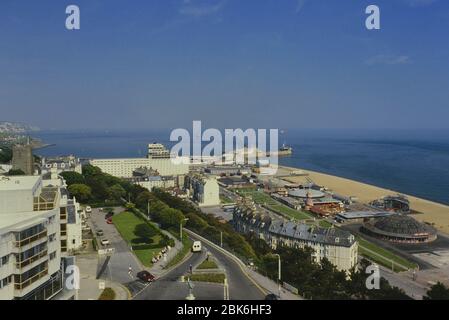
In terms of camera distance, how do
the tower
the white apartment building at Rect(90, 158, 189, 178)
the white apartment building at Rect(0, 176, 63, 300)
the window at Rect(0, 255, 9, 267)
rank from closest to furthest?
1. the window at Rect(0, 255, 9, 267)
2. the white apartment building at Rect(0, 176, 63, 300)
3. the tower
4. the white apartment building at Rect(90, 158, 189, 178)

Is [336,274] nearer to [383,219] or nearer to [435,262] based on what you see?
[435,262]

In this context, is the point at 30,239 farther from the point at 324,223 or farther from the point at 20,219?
the point at 324,223

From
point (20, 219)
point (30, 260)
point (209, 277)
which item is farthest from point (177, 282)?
point (20, 219)

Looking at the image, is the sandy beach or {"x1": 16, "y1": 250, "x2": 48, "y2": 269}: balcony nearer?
{"x1": 16, "y1": 250, "x2": 48, "y2": 269}: balcony

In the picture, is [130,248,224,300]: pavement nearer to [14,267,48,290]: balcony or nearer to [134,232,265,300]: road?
[134,232,265,300]: road

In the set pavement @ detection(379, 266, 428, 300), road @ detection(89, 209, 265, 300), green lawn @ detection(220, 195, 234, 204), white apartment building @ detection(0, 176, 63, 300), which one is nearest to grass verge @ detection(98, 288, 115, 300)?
road @ detection(89, 209, 265, 300)
